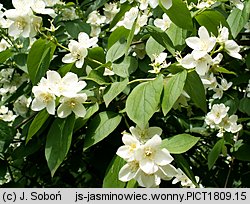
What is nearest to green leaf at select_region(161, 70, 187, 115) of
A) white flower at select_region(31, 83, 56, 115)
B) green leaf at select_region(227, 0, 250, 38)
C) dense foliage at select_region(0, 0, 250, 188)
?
dense foliage at select_region(0, 0, 250, 188)

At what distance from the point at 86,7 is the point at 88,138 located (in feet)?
3.52

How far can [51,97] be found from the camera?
1.55 m

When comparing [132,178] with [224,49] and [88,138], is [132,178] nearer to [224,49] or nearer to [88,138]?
[88,138]

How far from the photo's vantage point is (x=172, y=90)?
144 centimetres

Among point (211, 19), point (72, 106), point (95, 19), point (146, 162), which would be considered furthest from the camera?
point (95, 19)

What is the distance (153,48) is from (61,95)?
365 millimetres

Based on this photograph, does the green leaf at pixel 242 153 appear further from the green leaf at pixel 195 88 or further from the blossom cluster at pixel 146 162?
the blossom cluster at pixel 146 162


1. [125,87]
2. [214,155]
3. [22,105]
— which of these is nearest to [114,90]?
[125,87]

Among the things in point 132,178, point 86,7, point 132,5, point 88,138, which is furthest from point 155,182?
point 86,7

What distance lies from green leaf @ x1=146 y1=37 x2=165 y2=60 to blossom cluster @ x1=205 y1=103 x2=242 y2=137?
580mm

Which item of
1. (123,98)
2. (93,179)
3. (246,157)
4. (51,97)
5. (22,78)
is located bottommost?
(93,179)

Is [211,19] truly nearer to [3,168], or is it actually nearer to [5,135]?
[5,135]

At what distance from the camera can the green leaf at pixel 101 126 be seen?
154 centimetres

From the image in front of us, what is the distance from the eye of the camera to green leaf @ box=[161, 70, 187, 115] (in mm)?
1421
